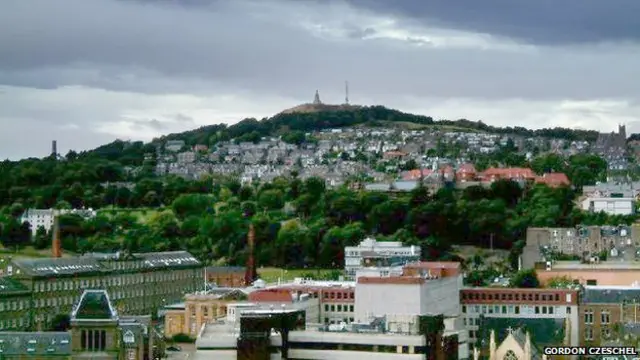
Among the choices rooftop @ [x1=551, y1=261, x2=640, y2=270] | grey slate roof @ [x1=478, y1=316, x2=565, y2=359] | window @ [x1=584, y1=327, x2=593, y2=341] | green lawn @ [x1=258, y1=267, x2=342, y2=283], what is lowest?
window @ [x1=584, y1=327, x2=593, y2=341]

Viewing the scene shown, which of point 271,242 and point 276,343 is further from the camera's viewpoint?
point 271,242

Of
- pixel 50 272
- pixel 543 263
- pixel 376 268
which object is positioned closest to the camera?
pixel 376 268

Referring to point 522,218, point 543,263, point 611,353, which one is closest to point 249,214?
point 522,218

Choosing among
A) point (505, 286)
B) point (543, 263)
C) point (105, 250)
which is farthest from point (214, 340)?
point (105, 250)

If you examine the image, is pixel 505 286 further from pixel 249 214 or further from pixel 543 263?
pixel 249 214

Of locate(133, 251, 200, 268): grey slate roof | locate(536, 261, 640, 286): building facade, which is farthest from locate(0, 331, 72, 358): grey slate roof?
locate(133, 251, 200, 268): grey slate roof

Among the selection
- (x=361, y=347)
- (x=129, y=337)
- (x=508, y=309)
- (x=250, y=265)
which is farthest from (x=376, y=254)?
(x=361, y=347)

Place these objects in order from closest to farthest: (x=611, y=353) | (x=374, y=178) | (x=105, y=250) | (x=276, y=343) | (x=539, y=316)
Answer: (x=276, y=343), (x=611, y=353), (x=539, y=316), (x=105, y=250), (x=374, y=178)

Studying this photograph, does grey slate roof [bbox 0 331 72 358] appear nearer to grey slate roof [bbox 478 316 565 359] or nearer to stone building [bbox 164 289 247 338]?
grey slate roof [bbox 478 316 565 359]
